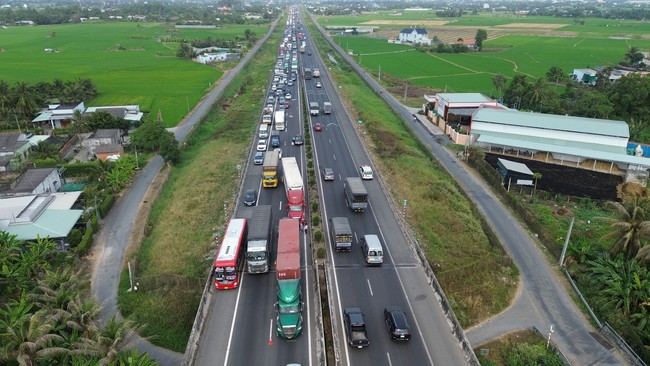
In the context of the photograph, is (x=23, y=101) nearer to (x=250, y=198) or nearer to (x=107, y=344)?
(x=250, y=198)

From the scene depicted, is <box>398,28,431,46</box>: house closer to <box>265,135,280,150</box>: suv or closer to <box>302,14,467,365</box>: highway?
<box>265,135,280,150</box>: suv

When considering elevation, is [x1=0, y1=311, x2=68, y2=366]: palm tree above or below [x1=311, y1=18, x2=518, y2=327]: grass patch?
above

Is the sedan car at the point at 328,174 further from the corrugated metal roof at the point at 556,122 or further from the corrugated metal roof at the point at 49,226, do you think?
the corrugated metal roof at the point at 556,122

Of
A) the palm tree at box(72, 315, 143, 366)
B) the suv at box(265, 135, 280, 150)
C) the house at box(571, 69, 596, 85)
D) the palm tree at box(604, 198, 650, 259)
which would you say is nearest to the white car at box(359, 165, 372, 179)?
the suv at box(265, 135, 280, 150)

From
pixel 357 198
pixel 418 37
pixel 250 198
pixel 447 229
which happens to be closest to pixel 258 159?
pixel 250 198

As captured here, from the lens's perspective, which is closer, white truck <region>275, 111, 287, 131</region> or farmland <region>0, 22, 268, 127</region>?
white truck <region>275, 111, 287, 131</region>

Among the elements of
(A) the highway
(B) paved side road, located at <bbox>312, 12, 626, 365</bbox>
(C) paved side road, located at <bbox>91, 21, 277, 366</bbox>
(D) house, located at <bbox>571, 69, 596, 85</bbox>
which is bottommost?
(B) paved side road, located at <bbox>312, 12, 626, 365</bbox>
